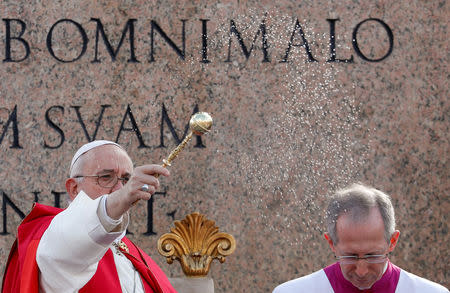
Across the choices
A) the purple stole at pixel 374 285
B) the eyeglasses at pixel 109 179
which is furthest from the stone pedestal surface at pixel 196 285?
the purple stole at pixel 374 285

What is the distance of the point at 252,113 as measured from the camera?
5.16m

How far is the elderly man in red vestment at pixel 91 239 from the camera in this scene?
3250 millimetres

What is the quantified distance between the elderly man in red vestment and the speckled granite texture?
2.95ft

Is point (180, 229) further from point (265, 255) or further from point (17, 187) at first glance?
point (17, 187)

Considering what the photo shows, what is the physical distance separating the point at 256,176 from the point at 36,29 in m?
1.48

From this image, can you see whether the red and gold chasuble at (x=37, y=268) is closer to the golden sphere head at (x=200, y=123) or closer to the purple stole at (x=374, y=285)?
the purple stole at (x=374, y=285)

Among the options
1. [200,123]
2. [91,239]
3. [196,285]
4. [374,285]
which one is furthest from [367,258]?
[196,285]

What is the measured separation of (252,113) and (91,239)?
2.05m

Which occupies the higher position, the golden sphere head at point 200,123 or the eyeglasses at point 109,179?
the golden sphere head at point 200,123

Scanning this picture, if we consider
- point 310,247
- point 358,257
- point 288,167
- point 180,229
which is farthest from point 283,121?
point 358,257

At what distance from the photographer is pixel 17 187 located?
201 inches

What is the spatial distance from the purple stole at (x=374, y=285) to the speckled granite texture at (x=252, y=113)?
55.2 inches

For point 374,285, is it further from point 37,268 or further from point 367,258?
point 37,268

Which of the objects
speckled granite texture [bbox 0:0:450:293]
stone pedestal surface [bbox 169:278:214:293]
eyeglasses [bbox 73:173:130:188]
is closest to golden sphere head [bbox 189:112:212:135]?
eyeglasses [bbox 73:173:130:188]
